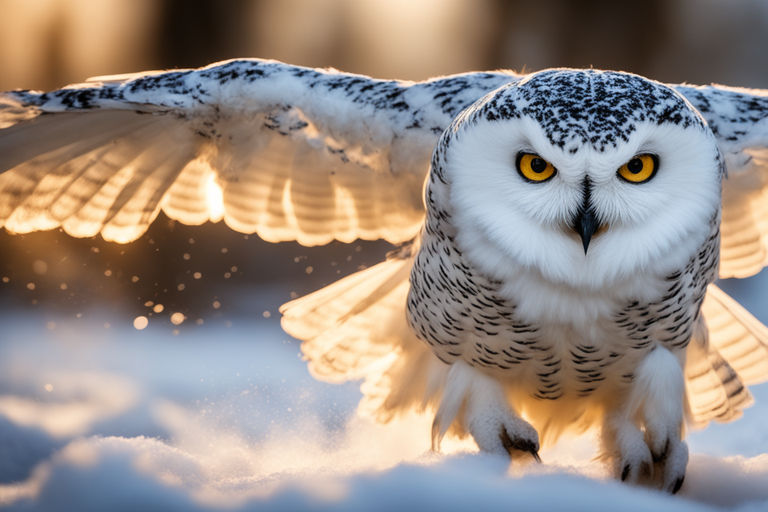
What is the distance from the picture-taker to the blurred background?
2957mm

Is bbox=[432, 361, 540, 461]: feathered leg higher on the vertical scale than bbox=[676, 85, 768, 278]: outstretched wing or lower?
lower

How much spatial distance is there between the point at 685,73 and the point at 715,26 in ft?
1.43

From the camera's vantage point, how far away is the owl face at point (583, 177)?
1.03m

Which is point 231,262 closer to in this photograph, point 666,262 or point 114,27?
point 114,27

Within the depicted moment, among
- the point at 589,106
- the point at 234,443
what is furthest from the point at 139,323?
the point at 589,106

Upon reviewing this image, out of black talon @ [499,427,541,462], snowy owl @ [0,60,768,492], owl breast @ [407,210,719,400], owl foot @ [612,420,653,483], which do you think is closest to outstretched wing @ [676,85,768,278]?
snowy owl @ [0,60,768,492]

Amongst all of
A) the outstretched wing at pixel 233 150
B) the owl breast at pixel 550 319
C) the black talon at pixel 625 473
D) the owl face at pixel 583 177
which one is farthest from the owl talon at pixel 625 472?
the outstretched wing at pixel 233 150

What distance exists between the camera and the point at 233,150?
69.0 inches

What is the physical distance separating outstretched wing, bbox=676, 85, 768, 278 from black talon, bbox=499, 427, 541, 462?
643 mm

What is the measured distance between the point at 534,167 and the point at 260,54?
7.29 feet

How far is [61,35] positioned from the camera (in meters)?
3.16

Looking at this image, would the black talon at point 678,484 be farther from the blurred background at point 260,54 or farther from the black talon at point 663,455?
the blurred background at point 260,54

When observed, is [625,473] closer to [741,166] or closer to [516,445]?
[516,445]

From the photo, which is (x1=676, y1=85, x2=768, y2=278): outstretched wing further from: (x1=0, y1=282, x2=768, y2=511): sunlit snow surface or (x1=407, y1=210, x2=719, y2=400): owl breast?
(x1=0, y1=282, x2=768, y2=511): sunlit snow surface
